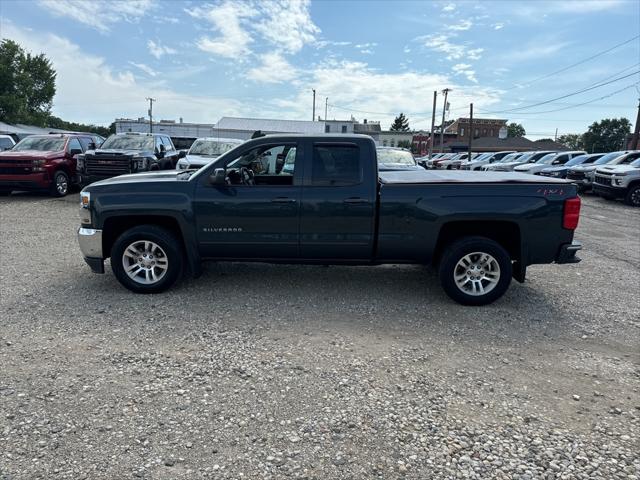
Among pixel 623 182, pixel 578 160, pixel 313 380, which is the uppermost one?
pixel 578 160

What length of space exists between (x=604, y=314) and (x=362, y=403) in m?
3.42

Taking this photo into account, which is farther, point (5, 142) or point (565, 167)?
point (565, 167)

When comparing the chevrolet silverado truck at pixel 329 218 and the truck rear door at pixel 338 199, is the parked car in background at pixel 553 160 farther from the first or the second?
the truck rear door at pixel 338 199

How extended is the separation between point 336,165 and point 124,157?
9285 mm

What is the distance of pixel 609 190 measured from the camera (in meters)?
16.0

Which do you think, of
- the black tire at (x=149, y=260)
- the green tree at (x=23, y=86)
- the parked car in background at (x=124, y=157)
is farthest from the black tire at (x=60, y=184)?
the green tree at (x=23, y=86)

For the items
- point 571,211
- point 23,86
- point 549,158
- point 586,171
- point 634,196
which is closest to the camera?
point 571,211

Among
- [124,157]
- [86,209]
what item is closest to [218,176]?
[86,209]

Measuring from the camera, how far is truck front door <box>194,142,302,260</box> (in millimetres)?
5000

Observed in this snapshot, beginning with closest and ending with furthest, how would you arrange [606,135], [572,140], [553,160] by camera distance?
1. [553,160]
2. [606,135]
3. [572,140]

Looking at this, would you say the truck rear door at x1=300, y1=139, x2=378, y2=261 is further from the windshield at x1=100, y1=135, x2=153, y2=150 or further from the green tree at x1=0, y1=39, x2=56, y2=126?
the green tree at x1=0, y1=39, x2=56, y2=126

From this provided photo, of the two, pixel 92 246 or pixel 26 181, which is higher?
pixel 26 181

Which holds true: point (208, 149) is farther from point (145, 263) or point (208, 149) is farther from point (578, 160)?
point (578, 160)

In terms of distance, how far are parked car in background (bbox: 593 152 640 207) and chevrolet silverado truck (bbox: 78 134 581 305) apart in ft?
43.0
